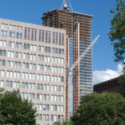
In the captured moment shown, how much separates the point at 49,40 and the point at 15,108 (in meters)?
75.6

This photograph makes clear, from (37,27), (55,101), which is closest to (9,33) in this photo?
(37,27)

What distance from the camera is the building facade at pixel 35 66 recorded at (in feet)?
428

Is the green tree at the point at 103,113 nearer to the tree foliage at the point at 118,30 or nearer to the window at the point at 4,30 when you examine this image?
the tree foliage at the point at 118,30

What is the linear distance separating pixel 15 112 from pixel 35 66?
67.3 m

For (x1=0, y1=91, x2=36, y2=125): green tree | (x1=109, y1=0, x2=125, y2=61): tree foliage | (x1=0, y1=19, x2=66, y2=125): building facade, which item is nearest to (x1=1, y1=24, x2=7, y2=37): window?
A: (x1=0, y1=19, x2=66, y2=125): building facade

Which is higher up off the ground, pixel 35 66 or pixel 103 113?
pixel 35 66

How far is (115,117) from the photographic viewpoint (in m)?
69.1

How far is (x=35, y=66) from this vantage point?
134750 millimetres

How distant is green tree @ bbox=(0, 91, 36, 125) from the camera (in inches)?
2645

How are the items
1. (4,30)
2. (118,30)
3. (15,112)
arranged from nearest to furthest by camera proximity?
(118,30) → (15,112) → (4,30)

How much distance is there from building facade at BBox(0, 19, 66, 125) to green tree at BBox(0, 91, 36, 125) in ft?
187

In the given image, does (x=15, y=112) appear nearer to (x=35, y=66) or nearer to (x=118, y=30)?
(x=118, y=30)

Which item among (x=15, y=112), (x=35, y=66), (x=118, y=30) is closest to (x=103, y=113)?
(x=15, y=112)

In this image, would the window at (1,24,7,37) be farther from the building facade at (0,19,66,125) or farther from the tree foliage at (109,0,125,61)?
the tree foliage at (109,0,125,61)
